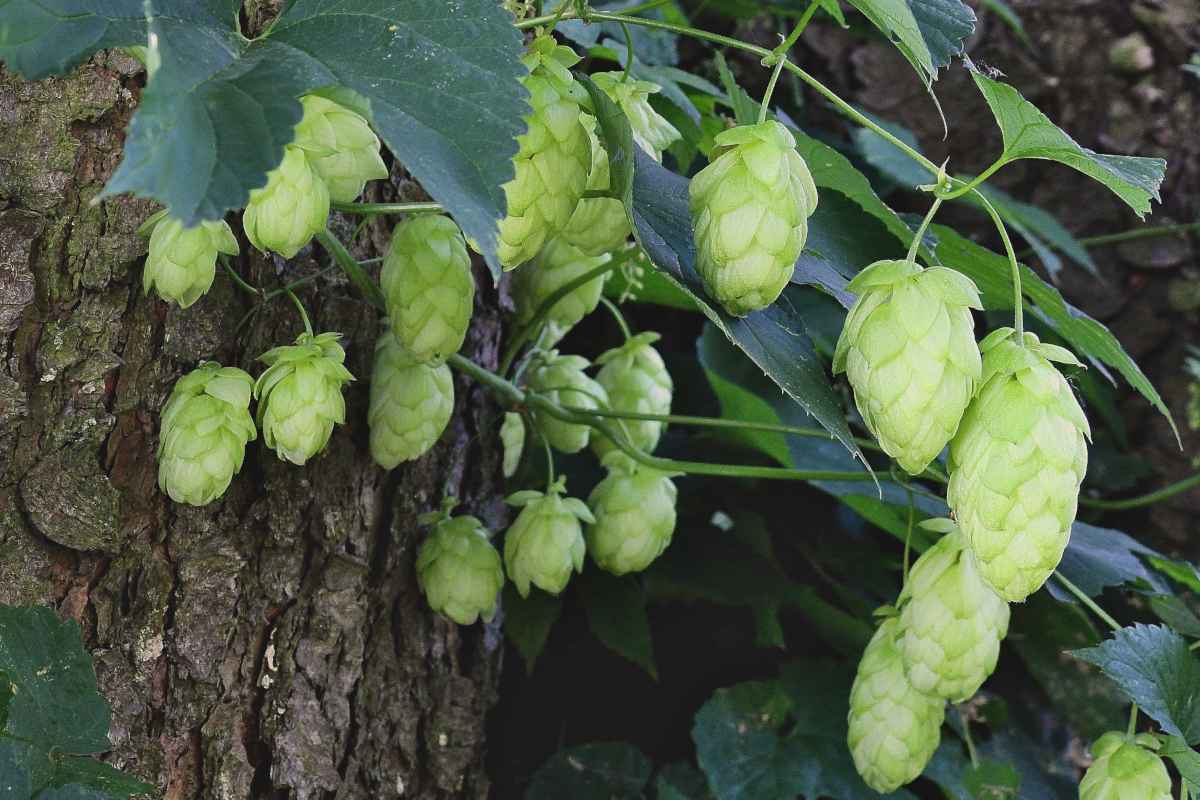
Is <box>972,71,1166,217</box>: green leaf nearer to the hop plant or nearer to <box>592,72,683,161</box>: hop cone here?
<box>592,72,683,161</box>: hop cone

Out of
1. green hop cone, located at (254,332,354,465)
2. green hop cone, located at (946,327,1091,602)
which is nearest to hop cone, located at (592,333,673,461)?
green hop cone, located at (254,332,354,465)

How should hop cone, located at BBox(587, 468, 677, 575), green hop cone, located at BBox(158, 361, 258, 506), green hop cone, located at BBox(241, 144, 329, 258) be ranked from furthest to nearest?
1. hop cone, located at BBox(587, 468, 677, 575)
2. green hop cone, located at BBox(158, 361, 258, 506)
3. green hop cone, located at BBox(241, 144, 329, 258)

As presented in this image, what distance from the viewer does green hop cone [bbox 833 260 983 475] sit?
0.71 meters

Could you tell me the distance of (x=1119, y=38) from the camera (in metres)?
2.05

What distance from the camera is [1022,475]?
2.35 ft

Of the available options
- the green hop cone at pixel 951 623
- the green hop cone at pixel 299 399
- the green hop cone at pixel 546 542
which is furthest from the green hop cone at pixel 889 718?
the green hop cone at pixel 299 399

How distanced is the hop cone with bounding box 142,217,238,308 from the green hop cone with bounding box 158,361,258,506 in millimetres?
74

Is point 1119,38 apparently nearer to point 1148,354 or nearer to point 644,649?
point 1148,354

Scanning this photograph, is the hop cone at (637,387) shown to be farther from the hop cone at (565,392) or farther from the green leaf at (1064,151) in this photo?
the green leaf at (1064,151)

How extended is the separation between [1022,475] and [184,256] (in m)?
0.55

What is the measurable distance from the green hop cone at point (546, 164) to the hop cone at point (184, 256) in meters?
0.19

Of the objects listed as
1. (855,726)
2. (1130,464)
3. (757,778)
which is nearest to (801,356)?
(855,726)

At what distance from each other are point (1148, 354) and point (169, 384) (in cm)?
164

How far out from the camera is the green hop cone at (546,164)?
724mm
